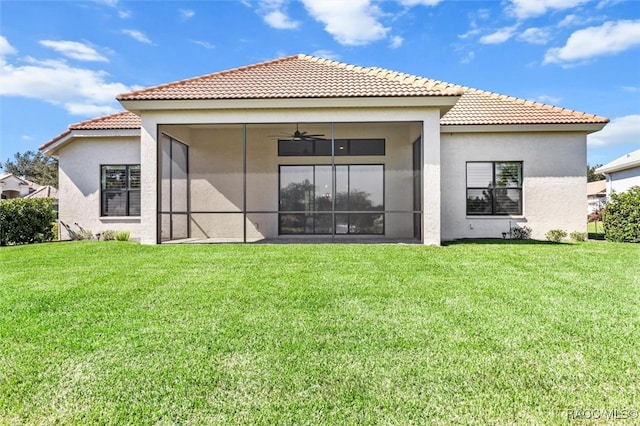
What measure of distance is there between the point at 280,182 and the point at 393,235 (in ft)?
14.6

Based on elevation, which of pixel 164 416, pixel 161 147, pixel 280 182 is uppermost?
pixel 161 147

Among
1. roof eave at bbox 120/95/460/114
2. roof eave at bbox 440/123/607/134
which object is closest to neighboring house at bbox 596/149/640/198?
roof eave at bbox 440/123/607/134

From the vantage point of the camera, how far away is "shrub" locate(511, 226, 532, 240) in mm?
12789

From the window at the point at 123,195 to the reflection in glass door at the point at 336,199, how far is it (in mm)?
5415

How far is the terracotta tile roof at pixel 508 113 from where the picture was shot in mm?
12438

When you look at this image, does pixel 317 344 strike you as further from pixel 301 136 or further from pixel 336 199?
pixel 301 136

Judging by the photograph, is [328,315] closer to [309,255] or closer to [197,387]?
[197,387]

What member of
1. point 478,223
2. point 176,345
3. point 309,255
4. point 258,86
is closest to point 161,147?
point 258,86

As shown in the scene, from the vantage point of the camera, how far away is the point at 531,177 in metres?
12.8

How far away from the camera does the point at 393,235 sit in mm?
12586

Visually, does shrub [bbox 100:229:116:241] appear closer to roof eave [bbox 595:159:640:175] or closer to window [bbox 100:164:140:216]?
window [bbox 100:164:140:216]

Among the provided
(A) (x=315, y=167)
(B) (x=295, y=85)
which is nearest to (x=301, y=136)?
(A) (x=315, y=167)

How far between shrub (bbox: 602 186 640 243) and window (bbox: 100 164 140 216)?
16688 millimetres

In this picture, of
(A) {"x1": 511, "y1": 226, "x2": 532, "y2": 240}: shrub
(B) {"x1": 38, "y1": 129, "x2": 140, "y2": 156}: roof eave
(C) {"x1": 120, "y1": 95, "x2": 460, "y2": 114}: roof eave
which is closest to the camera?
(C) {"x1": 120, "y1": 95, "x2": 460, "y2": 114}: roof eave
